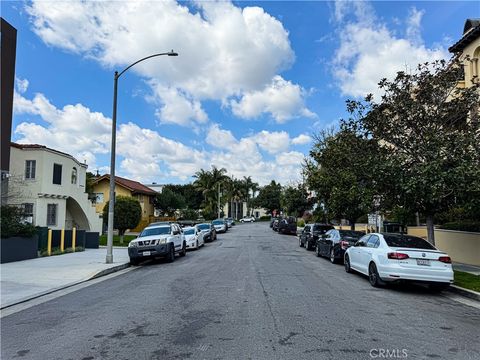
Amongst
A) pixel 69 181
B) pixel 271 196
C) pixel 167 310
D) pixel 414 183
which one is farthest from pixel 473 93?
pixel 271 196

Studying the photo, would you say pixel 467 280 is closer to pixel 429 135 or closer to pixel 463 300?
pixel 463 300

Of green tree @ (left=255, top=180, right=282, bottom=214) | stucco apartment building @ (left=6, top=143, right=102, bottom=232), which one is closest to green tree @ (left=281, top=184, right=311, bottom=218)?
stucco apartment building @ (left=6, top=143, right=102, bottom=232)

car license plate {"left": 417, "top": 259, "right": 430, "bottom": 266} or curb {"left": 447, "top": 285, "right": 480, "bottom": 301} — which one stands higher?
car license plate {"left": 417, "top": 259, "right": 430, "bottom": 266}

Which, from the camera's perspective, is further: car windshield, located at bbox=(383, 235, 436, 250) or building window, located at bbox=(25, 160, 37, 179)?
building window, located at bbox=(25, 160, 37, 179)

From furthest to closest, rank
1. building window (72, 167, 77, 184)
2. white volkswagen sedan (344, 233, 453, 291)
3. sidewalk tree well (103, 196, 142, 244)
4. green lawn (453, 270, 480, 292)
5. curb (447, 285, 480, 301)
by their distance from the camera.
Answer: building window (72, 167, 77, 184)
sidewalk tree well (103, 196, 142, 244)
green lawn (453, 270, 480, 292)
white volkswagen sedan (344, 233, 453, 291)
curb (447, 285, 480, 301)

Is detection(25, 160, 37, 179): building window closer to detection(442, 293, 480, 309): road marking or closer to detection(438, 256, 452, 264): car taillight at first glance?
detection(438, 256, 452, 264): car taillight

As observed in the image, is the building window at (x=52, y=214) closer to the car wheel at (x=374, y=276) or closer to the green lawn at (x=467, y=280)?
the car wheel at (x=374, y=276)

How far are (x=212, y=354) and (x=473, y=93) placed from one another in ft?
43.2

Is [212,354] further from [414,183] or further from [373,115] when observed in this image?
[373,115]

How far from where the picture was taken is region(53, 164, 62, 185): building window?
88.6ft

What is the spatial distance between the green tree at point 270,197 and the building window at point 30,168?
8140 centimetres

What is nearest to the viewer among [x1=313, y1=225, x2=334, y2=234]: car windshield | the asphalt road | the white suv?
the asphalt road

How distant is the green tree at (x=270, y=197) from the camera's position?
10531 cm

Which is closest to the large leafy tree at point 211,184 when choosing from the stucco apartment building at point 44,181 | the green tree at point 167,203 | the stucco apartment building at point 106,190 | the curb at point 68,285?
the green tree at point 167,203
